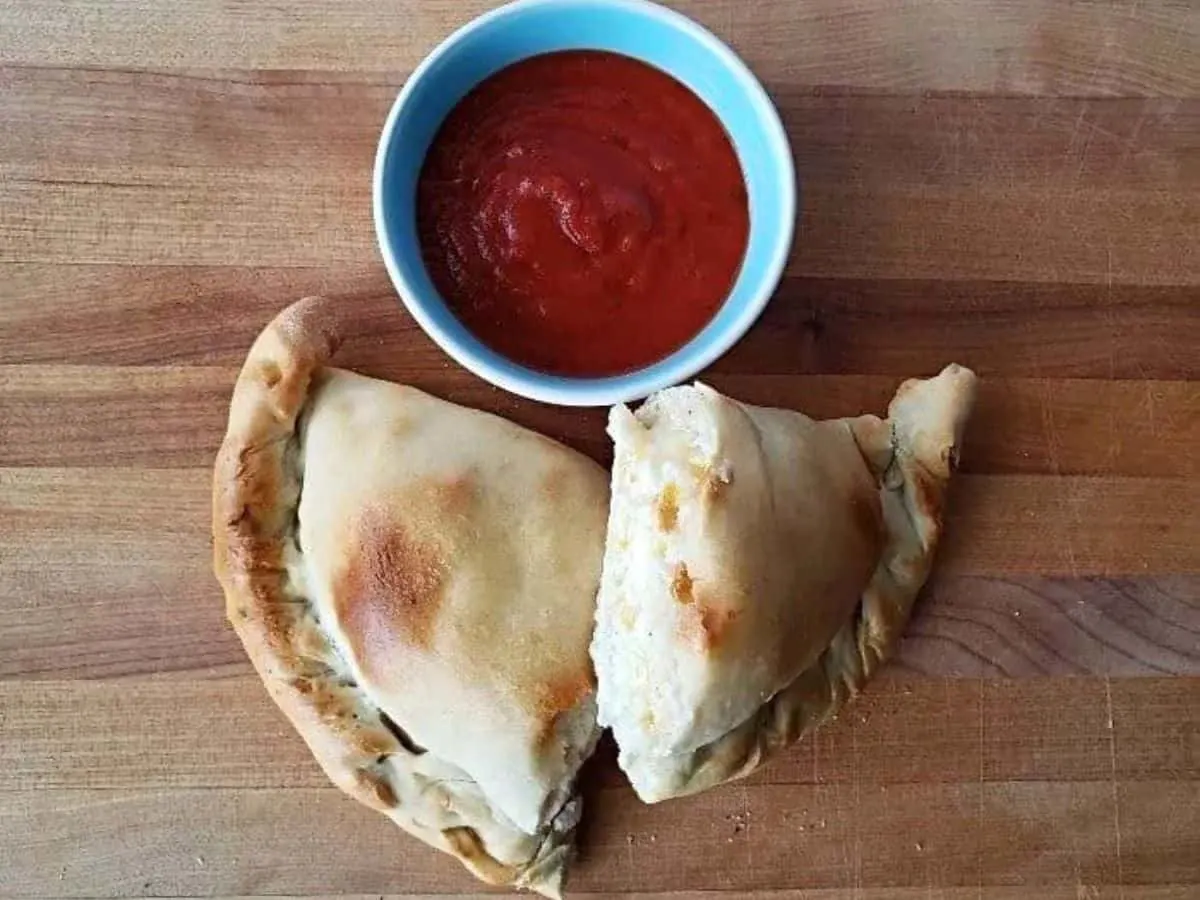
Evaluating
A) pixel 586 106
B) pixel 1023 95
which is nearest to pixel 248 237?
pixel 586 106

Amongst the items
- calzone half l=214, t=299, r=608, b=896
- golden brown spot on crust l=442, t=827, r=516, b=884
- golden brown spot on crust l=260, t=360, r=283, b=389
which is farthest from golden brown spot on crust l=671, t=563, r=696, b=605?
golden brown spot on crust l=260, t=360, r=283, b=389

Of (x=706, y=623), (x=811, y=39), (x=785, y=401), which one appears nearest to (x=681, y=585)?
(x=706, y=623)

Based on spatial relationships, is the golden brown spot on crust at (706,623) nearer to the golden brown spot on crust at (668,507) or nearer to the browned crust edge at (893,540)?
the golden brown spot on crust at (668,507)

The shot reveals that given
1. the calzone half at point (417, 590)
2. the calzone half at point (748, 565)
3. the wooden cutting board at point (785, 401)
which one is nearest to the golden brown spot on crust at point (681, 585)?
the calzone half at point (748, 565)

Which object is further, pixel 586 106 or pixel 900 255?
pixel 900 255

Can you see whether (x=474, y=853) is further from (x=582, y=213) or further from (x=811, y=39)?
(x=811, y=39)

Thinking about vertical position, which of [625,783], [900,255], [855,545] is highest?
[900,255]

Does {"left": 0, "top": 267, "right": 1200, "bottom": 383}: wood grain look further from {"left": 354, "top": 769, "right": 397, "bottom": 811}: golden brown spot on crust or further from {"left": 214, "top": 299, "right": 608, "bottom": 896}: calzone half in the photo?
{"left": 354, "top": 769, "right": 397, "bottom": 811}: golden brown spot on crust

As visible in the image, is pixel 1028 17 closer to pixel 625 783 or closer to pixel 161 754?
pixel 625 783
